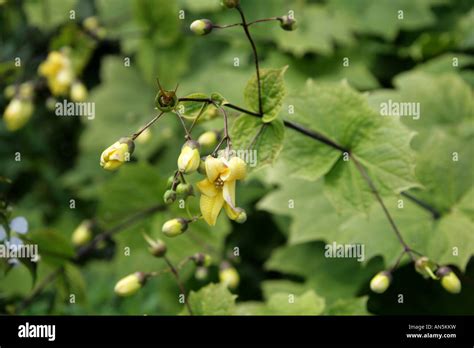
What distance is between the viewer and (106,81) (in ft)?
9.91

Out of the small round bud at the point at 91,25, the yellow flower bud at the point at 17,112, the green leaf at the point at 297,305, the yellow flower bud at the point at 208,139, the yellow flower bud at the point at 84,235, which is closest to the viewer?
the yellow flower bud at the point at 208,139

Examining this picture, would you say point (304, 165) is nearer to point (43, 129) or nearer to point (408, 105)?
point (408, 105)

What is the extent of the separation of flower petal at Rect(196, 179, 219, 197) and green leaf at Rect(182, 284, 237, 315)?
0.44 meters

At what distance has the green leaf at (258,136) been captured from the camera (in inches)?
54.7

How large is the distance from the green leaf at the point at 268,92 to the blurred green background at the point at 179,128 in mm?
577

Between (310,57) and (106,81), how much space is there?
1029 mm

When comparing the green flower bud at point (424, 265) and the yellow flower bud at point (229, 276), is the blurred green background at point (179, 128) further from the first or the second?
the green flower bud at point (424, 265)

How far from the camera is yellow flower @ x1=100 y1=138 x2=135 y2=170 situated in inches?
48.3

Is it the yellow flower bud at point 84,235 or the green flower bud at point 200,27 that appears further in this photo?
the yellow flower bud at point 84,235

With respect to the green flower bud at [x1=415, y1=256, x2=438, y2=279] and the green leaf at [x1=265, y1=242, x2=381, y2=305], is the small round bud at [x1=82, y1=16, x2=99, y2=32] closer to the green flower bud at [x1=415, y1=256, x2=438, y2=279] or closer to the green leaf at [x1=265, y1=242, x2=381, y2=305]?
the green leaf at [x1=265, y1=242, x2=381, y2=305]

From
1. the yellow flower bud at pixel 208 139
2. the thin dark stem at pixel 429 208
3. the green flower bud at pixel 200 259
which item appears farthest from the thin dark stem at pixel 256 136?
the thin dark stem at pixel 429 208

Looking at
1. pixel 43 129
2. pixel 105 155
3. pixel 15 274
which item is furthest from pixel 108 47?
pixel 105 155

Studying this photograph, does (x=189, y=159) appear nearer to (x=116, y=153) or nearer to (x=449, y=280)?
(x=116, y=153)

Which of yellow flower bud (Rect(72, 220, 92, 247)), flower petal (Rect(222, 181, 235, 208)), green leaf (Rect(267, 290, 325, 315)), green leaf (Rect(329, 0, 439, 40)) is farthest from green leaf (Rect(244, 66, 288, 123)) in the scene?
green leaf (Rect(329, 0, 439, 40))
